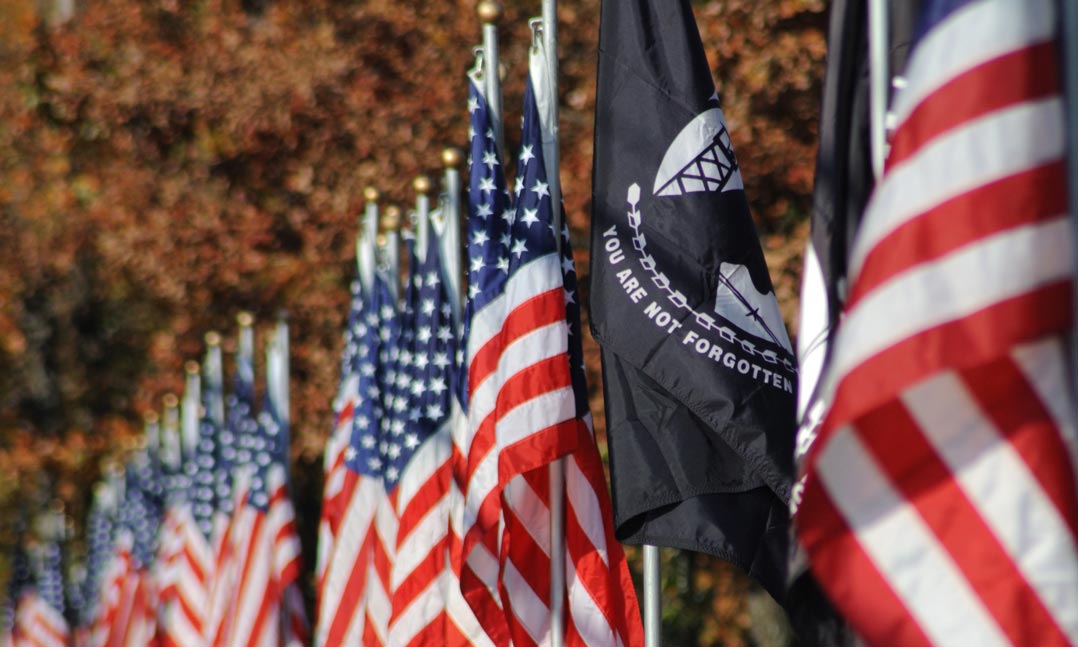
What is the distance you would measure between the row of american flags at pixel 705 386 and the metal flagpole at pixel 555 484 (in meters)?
0.03

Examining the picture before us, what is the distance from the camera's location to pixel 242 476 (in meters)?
15.5

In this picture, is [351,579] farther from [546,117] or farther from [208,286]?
[208,286]

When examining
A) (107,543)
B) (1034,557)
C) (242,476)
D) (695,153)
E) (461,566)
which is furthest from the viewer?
(107,543)

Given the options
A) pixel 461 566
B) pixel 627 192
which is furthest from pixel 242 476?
pixel 627 192

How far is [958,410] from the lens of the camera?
14.1 ft

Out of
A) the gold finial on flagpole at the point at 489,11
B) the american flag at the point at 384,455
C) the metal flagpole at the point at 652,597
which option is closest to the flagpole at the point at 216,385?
the american flag at the point at 384,455

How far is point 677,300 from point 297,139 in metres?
11.2

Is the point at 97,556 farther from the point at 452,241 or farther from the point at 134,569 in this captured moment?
the point at 452,241

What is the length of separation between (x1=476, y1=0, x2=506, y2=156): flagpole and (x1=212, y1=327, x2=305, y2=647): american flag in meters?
5.82

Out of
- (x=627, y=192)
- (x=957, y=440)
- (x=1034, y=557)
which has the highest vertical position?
(x=627, y=192)

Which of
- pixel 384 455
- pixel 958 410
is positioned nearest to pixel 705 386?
pixel 958 410

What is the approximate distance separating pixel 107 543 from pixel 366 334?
502 inches

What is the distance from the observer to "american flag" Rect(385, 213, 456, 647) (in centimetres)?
1040

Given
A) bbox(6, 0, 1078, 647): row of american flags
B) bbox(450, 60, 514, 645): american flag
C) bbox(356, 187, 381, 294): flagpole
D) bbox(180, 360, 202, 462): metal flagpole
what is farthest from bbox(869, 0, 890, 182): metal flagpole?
bbox(180, 360, 202, 462): metal flagpole
